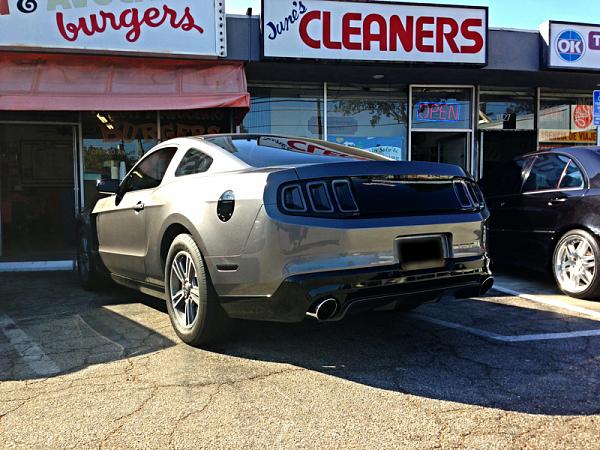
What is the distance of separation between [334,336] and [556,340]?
166 centimetres

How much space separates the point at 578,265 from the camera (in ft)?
17.6

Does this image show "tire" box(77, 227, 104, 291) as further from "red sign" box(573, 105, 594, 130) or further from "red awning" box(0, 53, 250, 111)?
"red sign" box(573, 105, 594, 130)

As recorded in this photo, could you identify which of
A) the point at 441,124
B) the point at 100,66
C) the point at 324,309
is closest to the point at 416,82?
the point at 441,124

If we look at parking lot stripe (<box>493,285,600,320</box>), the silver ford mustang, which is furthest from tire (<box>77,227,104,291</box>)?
parking lot stripe (<box>493,285,600,320</box>)

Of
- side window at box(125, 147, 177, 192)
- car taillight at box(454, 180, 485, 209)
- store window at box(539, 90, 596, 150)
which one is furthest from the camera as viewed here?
store window at box(539, 90, 596, 150)

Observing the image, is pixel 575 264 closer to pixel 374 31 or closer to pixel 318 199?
pixel 318 199

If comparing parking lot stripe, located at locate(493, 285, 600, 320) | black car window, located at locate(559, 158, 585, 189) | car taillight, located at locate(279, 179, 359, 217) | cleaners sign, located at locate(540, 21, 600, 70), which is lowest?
parking lot stripe, located at locate(493, 285, 600, 320)

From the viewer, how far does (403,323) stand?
4422 millimetres

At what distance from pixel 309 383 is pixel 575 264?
3618mm

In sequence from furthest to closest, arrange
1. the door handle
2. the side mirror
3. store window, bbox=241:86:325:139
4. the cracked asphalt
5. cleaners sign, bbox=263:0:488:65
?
store window, bbox=241:86:325:139 → cleaners sign, bbox=263:0:488:65 → the door handle → the side mirror → the cracked asphalt

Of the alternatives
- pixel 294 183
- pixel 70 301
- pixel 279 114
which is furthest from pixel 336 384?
pixel 279 114

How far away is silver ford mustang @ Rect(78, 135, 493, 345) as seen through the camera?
123 inches

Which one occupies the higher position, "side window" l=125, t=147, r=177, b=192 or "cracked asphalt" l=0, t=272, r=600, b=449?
"side window" l=125, t=147, r=177, b=192

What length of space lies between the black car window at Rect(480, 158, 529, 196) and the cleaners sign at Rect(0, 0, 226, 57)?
175 inches
